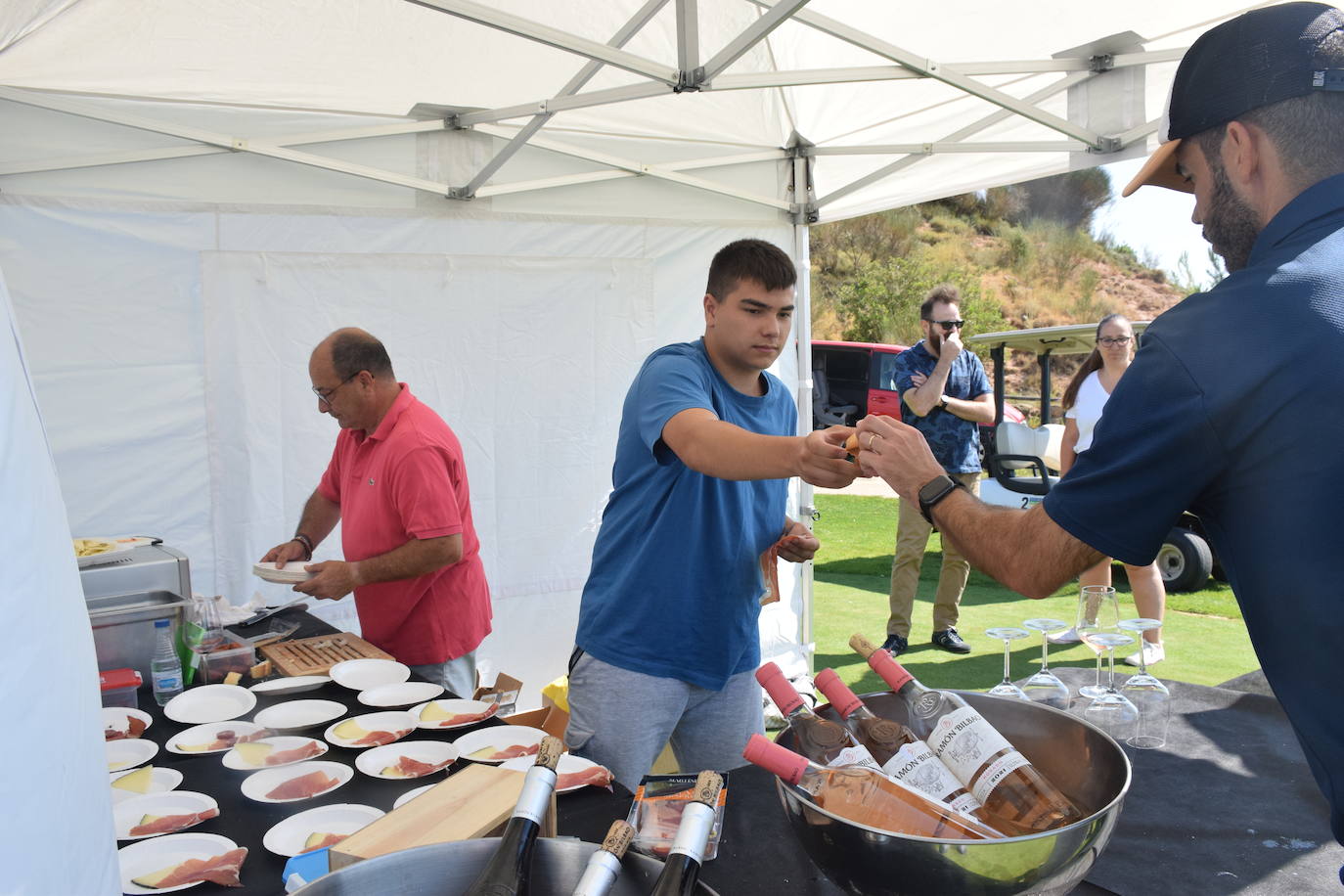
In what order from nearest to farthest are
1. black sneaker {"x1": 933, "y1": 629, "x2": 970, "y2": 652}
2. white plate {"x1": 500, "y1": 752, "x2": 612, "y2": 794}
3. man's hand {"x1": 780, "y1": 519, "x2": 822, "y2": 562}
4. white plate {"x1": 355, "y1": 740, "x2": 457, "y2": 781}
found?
1. white plate {"x1": 500, "y1": 752, "x2": 612, "y2": 794}
2. white plate {"x1": 355, "y1": 740, "x2": 457, "y2": 781}
3. man's hand {"x1": 780, "y1": 519, "x2": 822, "y2": 562}
4. black sneaker {"x1": 933, "y1": 629, "x2": 970, "y2": 652}

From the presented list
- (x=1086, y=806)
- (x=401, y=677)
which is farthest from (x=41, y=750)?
(x=401, y=677)

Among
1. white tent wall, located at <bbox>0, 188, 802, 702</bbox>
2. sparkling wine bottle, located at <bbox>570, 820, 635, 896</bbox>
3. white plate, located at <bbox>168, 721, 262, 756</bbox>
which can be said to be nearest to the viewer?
sparkling wine bottle, located at <bbox>570, 820, 635, 896</bbox>

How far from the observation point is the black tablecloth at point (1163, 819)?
4.08 feet

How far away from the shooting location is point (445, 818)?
1.24 metres

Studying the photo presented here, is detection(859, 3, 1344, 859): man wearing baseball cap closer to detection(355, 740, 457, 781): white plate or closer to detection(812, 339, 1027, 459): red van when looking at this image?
detection(355, 740, 457, 781): white plate

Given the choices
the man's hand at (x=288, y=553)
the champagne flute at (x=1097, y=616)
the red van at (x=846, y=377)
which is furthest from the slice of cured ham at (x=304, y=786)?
the red van at (x=846, y=377)

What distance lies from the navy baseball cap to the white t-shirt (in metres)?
4.36

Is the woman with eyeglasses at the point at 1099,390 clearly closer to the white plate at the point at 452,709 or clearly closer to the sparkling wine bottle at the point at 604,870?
the white plate at the point at 452,709

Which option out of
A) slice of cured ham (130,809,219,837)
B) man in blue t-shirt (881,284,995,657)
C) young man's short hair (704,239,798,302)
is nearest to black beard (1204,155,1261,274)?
young man's short hair (704,239,798,302)

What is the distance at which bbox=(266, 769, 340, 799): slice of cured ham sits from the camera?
1.63 m

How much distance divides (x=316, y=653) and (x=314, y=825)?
120 cm

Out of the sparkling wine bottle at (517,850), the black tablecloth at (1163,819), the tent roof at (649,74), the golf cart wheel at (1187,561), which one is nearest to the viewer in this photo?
the sparkling wine bottle at (517,850)

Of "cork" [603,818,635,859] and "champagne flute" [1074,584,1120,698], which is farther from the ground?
"cork" [603,818,635,859]

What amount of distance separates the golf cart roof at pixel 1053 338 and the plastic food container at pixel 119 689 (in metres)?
6.86
